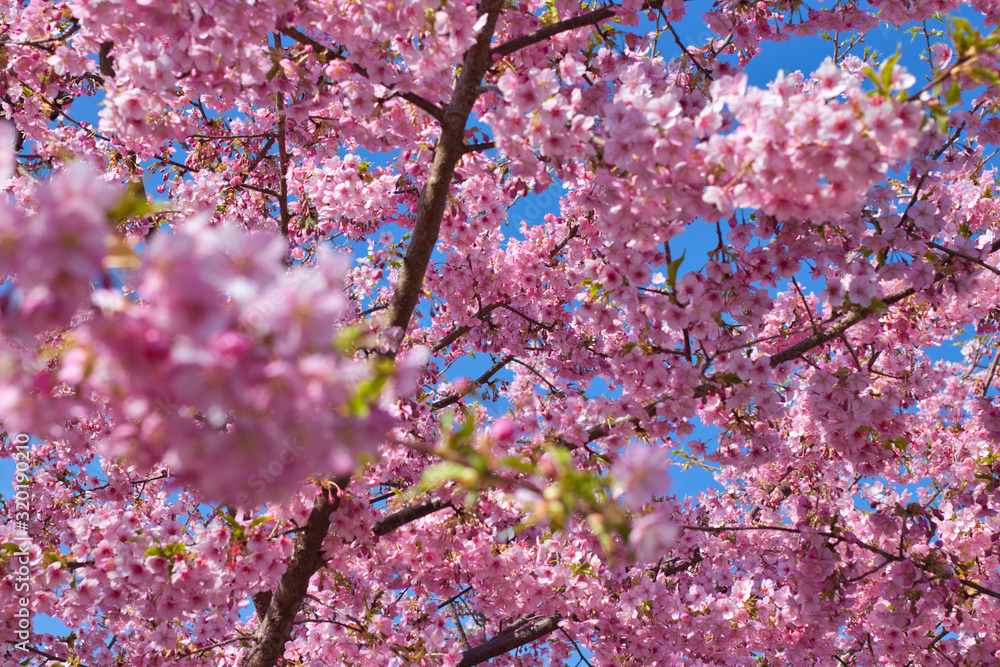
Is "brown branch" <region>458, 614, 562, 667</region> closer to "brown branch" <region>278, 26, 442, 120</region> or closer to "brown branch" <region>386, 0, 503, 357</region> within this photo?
"brown branch" <region>386, 0, 503, 357</region>

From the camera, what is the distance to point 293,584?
12.5ft

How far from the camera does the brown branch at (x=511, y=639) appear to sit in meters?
5.18

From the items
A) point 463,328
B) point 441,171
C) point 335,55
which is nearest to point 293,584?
point 441,171

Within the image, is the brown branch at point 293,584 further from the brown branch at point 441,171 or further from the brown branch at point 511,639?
the brown branch at point 511,639

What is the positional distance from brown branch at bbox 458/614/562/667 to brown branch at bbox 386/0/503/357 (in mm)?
2776

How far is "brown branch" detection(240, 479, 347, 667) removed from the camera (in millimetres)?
3729

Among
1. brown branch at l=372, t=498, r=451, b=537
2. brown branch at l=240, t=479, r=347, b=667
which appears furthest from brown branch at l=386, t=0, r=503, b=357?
brown branch at l=240, t=479, r=347, b=667

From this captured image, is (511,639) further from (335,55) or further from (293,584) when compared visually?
(335,55)

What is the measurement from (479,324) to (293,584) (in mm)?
3001

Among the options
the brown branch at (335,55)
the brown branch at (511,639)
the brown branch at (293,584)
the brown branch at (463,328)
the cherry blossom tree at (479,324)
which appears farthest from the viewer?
the brown branch at (463,328)

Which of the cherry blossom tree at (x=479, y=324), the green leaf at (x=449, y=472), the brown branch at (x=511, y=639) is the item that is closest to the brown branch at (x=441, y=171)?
the cherry blossom tree at (x=479, y=324)

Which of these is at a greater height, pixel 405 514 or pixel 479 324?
pixel 479 324

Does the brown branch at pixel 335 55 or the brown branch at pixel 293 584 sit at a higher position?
the brown branch at pixel 335 55

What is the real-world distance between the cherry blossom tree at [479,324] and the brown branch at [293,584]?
0.02m
